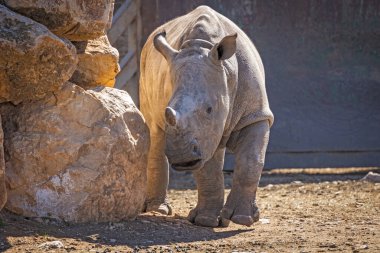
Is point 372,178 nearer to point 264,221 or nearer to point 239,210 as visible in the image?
point 264,221

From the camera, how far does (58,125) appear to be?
644cm

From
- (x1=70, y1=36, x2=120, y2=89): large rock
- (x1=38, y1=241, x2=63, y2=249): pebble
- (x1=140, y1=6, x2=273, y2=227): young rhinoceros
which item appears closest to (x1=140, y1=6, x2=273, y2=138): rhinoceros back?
(x1=140, y1=6, x2=273, y2=227): young rhinoceros

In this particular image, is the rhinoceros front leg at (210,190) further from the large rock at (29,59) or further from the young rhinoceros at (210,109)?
the large rock at (29,59)

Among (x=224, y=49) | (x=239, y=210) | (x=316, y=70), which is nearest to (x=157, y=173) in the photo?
(x=239, y=210)

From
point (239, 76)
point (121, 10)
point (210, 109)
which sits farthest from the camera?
point (121, 10)

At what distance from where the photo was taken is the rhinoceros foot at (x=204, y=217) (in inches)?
284

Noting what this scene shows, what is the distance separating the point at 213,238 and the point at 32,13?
79.9 inches

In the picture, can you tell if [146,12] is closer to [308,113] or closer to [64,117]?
[308,113]

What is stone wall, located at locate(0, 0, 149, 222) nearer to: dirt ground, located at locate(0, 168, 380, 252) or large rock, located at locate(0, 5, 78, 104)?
large rock, located at locate(0, 5, 78, 104)

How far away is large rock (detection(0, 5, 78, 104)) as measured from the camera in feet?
19.4

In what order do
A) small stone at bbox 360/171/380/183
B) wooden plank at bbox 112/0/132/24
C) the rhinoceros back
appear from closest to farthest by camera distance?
the rhinoceros back
small stone at bbox 360/171/380/183
wooden plank at bbox 112/0/132/24

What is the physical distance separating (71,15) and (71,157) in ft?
3.26

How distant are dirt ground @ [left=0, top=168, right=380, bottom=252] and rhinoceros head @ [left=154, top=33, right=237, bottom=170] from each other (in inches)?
22.9

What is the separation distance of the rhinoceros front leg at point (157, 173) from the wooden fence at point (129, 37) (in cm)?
327
